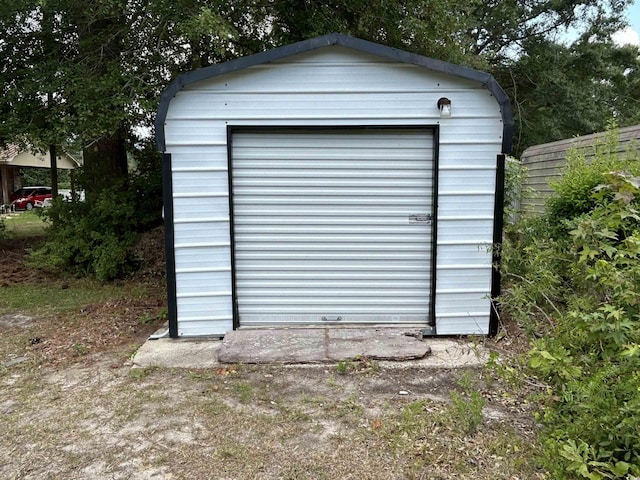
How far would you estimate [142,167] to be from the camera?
844cm

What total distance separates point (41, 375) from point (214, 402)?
5.31 feet

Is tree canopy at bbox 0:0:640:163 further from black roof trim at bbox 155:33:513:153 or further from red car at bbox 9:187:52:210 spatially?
red car at bbox 9:187:52:210

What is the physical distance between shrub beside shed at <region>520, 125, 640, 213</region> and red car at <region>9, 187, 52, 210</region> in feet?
78.7

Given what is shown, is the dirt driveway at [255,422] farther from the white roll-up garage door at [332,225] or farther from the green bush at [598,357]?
the white roll-up garage door at [332,225]

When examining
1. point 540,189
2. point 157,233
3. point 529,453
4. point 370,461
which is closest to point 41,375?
point 370,461

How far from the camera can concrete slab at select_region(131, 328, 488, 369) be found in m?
3.77

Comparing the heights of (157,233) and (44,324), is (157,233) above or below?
above

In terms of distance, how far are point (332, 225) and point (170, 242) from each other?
4.95 ft

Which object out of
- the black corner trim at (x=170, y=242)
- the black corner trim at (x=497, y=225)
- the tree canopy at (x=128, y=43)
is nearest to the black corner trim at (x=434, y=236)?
the black corner trim at (x=497, y=225)

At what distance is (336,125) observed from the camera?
4250 mm

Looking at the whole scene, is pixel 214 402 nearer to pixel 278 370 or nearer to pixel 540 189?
pixel 278 370

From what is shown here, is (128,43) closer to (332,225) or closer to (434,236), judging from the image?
(332,225)

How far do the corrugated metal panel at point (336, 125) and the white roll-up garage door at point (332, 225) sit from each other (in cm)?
10

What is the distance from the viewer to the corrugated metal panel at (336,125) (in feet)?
13.6
